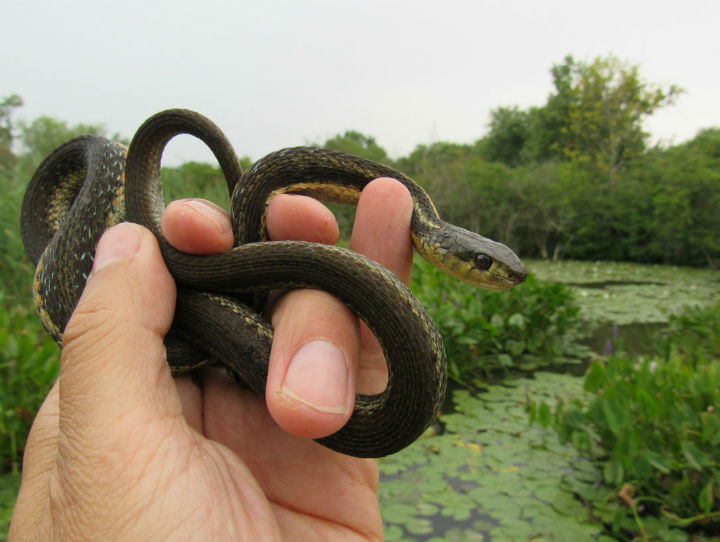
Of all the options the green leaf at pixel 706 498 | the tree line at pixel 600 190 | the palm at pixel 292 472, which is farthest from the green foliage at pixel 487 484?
the tree line at pixel 600 190

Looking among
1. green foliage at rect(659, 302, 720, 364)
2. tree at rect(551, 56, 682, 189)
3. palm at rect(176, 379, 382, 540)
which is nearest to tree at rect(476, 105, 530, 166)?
tree at rect(551, 56, 682, 189)

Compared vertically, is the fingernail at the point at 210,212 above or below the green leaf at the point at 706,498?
above

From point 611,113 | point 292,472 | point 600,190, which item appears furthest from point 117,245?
point 611,113

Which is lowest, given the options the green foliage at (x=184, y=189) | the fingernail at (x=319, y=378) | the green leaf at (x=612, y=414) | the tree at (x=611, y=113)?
the green leaf at (x=612, y=414)

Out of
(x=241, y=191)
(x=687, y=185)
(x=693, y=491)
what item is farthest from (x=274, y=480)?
(x=687, y=185)

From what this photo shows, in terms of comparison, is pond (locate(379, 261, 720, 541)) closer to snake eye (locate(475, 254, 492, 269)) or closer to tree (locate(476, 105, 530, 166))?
snake eye (locate(475, 254, 492, 269))

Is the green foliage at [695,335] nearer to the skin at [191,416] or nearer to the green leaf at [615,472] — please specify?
the green leaf at [615,472]
